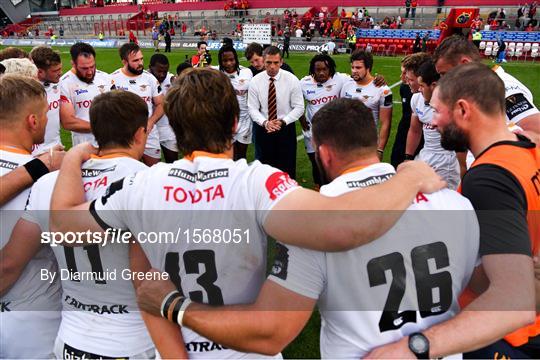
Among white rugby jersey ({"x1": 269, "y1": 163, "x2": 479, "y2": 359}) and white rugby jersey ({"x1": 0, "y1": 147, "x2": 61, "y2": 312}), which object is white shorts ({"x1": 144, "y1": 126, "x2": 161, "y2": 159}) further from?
white rugby jersey ({"x1": 269, "y1": 163, "x2": 479, "y2": 359})

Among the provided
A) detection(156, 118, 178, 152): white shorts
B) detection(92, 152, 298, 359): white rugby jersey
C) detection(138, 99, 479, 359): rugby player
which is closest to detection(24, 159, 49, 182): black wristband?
detection(92, 152, 298, 359): white rugby jersey

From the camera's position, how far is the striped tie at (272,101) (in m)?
6.32

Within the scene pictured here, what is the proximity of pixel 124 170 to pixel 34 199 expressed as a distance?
0.49 m

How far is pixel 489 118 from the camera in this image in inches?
81.9

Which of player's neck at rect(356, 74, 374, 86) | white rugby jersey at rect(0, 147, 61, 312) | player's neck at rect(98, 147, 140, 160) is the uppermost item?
player's neck at rect(98, 147, 140, 160)

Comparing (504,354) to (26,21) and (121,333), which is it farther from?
(26,21)

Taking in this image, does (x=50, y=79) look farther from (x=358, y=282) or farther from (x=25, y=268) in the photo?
(x=358, y=282)

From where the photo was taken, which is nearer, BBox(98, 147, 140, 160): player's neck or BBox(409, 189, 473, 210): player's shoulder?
BBox(409, 189, 473, 210): player's shoulder

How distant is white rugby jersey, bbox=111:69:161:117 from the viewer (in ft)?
20.5

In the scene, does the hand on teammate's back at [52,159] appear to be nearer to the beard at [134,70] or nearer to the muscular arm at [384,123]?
the beard at [134,70]

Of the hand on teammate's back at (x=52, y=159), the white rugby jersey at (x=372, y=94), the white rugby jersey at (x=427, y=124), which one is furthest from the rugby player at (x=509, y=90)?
the hand on teammate's back at (x=52, y=159)

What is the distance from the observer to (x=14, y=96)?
2.42m

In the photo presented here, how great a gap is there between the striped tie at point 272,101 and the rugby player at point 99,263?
4.28 metres

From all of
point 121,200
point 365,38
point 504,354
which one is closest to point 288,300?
point 121,200
